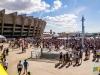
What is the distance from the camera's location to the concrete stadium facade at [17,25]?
57.2 meters

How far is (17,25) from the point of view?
216 ft

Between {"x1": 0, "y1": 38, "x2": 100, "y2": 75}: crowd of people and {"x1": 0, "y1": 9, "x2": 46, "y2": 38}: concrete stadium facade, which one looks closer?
{"x1": 0, "y1": 38, "x2": 100, "y2": 75}: crowd of people

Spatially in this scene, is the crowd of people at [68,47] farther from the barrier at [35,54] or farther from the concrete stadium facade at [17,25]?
the concrete stadium facade at [17,25]

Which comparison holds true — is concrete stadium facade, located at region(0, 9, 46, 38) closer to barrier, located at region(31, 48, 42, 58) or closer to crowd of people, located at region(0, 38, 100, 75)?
crowd of people, located at region(0, 38, 100, 75)

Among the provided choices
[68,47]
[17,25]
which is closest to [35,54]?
[68,47]

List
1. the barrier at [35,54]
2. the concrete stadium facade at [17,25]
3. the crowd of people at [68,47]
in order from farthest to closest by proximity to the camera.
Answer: the concrete stadium facade at [17,25]
the barrier at [35,54]
the crowd of people at [68,47]

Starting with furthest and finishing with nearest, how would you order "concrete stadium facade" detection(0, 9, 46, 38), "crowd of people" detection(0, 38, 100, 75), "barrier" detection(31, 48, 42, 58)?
"concrete stadium facade" detection(0, 9, 46, 38) < "barrier" detection(31, 48, 42, 58) < "crowd of people" detection(0, 38, 100, 75)

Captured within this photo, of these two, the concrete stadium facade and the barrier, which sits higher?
the concrete stadium facade

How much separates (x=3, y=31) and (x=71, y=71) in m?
49.1

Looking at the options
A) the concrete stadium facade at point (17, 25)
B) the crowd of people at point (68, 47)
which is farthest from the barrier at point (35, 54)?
the concrete stadium facade at point (17, 25)

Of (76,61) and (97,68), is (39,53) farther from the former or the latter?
(97,68)

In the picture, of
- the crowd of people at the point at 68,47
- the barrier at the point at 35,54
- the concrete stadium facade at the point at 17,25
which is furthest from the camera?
the concrete stadium facade at the point at 17,25

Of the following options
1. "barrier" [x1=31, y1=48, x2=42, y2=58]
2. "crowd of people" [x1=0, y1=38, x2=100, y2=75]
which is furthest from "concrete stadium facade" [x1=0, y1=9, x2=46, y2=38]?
"barrier" [x1=31, y1=48, x2=42, y2=58]

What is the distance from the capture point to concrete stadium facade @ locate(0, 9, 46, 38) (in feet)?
188
